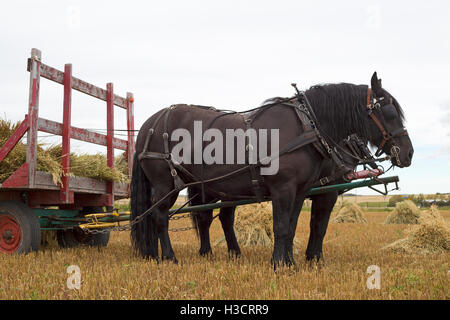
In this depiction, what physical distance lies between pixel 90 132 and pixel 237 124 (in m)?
2.65

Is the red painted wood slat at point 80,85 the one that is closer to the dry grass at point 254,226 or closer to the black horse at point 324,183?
the black horse at point 324,183

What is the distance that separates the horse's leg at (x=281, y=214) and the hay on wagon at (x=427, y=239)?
275 cm

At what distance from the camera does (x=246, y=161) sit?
4305 millimetres

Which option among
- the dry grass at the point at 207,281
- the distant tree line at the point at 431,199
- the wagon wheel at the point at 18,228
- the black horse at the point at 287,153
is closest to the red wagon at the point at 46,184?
the wagon wheel at the point at 18,228

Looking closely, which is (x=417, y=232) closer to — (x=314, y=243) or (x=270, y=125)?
(x=314, y=243)

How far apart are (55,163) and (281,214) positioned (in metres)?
3.15

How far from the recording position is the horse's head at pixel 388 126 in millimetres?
4230

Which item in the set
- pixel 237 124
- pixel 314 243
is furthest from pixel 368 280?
pixel 237 124

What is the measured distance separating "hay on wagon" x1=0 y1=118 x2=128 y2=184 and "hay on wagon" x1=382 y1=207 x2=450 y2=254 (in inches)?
173

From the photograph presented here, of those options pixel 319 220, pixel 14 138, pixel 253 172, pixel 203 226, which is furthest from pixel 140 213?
pixel 319 220

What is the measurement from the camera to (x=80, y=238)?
22.6ft

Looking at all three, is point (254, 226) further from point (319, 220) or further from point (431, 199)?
point (431, 199)

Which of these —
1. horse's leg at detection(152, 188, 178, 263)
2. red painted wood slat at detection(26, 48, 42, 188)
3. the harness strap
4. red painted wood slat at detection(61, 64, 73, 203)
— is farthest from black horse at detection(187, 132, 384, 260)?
red painted wood slat at detection(26, 48, 42, 188)

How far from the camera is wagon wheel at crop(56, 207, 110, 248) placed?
6758 mm
